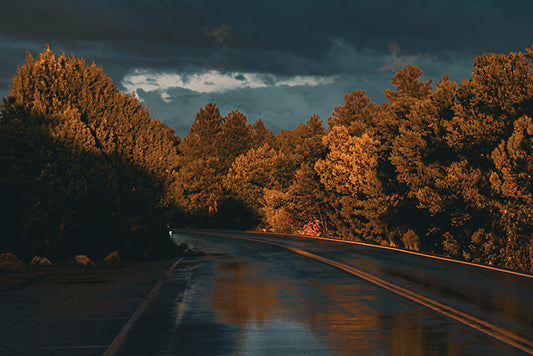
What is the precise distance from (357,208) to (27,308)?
151ft

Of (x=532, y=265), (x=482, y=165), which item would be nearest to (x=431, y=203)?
(x=482, y=165)

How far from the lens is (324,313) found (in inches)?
492

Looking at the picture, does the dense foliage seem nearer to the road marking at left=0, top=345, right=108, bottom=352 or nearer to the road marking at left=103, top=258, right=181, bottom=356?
the road marking at left=103, top=258, right=181, bottom=356

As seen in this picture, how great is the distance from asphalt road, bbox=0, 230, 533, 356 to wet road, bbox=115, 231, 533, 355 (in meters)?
0.02

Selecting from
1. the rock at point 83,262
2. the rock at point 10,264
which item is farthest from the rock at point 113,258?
the rock at point 10,264

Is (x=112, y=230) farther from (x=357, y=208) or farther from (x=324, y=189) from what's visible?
(x=324, y=189)

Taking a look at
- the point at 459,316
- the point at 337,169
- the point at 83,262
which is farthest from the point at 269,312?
the point at 337,169

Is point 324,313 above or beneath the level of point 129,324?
above

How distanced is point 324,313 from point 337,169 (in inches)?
1812

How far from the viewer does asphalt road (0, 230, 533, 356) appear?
371 inches

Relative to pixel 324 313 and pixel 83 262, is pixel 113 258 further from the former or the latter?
pixel 324 313

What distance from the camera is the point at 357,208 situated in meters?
57.8

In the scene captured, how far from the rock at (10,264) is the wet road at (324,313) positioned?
5.31 meters

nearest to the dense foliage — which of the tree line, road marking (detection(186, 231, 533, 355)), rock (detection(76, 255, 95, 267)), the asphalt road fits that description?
the tree line
